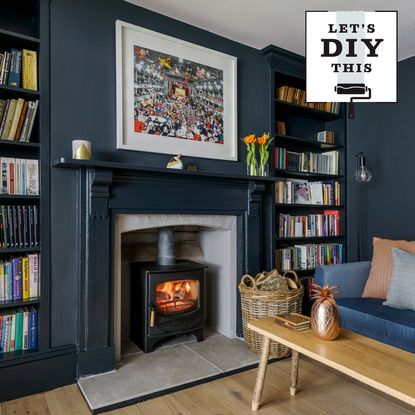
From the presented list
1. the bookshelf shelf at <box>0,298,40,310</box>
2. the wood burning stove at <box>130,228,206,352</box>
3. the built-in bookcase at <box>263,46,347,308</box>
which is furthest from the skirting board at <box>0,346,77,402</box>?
the built-in bookcase at <box>263,46,347,308</box>

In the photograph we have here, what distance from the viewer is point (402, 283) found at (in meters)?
2.29

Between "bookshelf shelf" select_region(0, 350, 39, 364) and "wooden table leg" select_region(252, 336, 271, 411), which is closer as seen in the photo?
"wooden table leg" select_region(252, 336, 271, 411)

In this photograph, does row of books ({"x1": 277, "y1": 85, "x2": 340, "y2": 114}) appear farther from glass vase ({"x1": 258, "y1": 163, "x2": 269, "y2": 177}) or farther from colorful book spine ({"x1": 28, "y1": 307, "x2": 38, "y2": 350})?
colorful book spine ({"x1": 28, "y1": 307, "x2": 38, "y2": 350})

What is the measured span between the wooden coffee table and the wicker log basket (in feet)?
1.74

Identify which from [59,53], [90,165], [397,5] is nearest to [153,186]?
[90,165]

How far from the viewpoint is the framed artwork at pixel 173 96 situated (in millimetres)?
2385

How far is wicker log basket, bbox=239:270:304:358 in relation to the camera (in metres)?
2.44

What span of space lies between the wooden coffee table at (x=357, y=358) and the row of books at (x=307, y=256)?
1332 millimetres

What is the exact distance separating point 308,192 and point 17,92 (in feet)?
8.61

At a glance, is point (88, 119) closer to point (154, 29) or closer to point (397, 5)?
point (154, 29)

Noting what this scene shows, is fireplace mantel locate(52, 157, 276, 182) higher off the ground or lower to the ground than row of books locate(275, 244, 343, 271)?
higher

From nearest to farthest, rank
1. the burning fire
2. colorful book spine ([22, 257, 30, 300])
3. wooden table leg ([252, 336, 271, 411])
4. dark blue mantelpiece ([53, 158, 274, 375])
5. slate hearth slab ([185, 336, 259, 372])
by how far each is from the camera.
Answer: wooden table leg ([252, 336, 271, 411]) < colorful book spine ([22, 257, 30, 300]) < dark blue mantelpiece ([53, 158, 274, 375]) < slate hearth slab ([185, 336, 259, 372]) < the burning fire

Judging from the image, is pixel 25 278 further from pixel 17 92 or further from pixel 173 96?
pixel 173 96

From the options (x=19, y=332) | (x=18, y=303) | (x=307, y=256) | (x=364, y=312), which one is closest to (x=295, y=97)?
(x=307, y=256)
